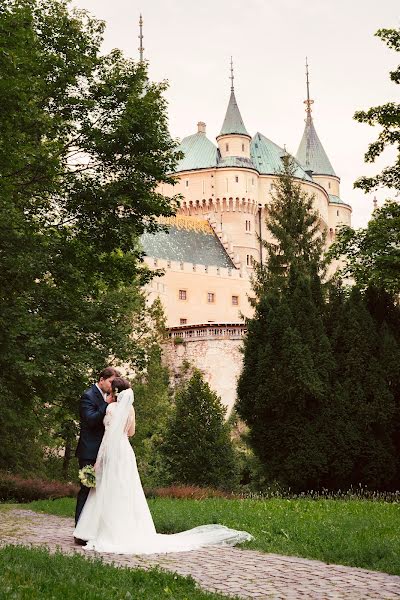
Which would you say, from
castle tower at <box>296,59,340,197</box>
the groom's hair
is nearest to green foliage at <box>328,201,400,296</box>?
the groom's hair

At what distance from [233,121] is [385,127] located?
5513 centimetres

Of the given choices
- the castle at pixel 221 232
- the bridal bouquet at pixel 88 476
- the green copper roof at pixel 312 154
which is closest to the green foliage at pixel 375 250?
the bridal bouquet at pixel 88 476

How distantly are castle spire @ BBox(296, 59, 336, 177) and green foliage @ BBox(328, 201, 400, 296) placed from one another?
6571 centimetres

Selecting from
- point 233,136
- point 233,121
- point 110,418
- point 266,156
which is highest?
point 233,121

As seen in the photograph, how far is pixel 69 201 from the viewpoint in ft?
57.0

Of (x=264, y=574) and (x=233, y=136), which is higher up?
(x=233, y=136)

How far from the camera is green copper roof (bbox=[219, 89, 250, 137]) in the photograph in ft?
247

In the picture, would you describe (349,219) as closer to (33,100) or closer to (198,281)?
(198,281)

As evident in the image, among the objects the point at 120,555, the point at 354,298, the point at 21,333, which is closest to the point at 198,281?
the point at 354,298

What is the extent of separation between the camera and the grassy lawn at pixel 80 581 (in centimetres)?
533

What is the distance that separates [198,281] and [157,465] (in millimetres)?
33448

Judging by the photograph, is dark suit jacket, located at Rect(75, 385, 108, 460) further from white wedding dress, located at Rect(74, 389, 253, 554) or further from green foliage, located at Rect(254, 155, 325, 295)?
green foliage, located at Rect(254, 155, 325, 295)

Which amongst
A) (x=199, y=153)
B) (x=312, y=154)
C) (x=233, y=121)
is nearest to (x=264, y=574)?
(x=233, y=121)

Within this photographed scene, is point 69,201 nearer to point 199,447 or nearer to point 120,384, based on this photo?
point 120,384
